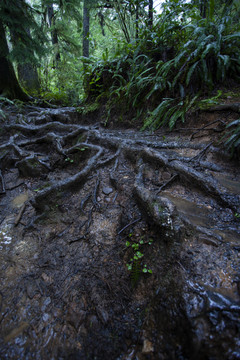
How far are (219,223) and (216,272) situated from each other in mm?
707

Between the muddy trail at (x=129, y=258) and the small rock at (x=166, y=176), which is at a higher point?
the small rock at (x=166, y=176)

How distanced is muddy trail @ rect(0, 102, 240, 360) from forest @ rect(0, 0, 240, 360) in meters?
0.01

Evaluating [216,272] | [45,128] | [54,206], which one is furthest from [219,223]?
[45,128]

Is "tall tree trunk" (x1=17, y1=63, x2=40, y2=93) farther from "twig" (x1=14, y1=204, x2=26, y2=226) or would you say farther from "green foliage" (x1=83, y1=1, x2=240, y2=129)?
"twig" (x1=14, y1=204, x2=26, y2=226)

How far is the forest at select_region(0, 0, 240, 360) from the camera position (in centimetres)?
164

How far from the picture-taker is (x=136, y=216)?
2.72 meters

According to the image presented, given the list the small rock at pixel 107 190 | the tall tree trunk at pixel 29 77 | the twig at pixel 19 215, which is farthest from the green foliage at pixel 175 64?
the tall tree trunk at pixel 29 77

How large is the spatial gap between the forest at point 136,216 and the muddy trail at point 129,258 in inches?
0.5

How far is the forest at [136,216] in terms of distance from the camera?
1.64 metres

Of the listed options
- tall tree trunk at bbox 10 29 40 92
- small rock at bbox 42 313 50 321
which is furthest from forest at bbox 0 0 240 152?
small rock at bbox 42 313 50 321

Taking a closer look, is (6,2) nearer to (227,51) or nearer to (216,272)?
(227,51)

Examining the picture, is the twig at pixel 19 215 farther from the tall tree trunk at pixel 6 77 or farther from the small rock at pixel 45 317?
the tall tree trunk at pixel 6 77

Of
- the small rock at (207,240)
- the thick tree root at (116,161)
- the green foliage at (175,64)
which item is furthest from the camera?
the green foliage at (175,64)

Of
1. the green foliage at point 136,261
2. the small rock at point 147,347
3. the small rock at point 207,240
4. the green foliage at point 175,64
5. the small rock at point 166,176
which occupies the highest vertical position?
the green foliage at point 175,64
